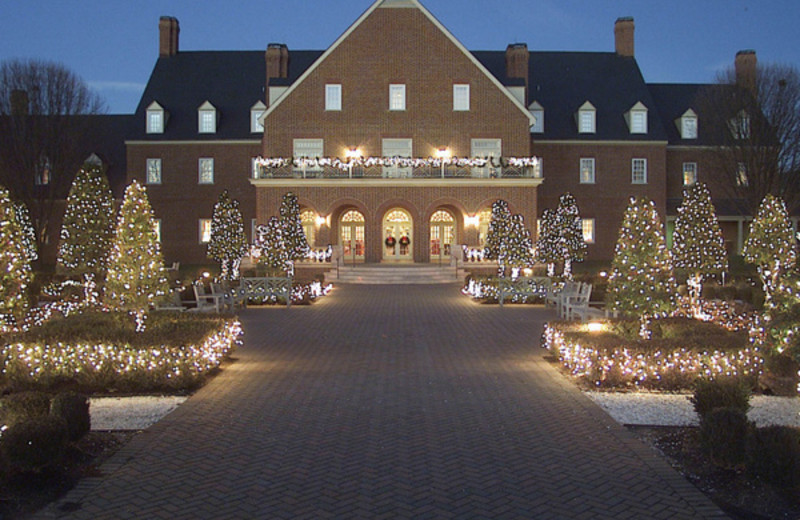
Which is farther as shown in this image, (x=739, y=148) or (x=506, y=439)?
(x=739, y=148)

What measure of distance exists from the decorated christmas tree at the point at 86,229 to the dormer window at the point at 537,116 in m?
25.5

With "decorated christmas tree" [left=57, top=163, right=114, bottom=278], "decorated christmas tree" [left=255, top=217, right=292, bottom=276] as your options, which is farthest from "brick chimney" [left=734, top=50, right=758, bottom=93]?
"decorated christmas tree" [left=57, top=163, right=114, bottom=278]

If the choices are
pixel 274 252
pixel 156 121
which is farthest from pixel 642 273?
pixel 156 121

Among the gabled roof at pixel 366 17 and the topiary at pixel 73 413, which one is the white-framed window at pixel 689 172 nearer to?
the gabled roof at pixel 366 17

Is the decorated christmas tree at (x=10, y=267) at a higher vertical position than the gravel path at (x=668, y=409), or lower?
higher

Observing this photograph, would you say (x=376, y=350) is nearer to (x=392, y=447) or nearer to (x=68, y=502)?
(x=392, y=447)

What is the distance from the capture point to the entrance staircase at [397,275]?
32803mm

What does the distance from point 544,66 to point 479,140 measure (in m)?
10.2

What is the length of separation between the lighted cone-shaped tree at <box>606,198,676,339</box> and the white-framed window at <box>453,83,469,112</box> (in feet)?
87.2

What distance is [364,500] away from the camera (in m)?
6.03

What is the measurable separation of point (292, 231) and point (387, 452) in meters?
21.1

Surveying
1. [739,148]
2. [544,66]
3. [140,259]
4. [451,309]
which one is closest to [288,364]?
[140,259]

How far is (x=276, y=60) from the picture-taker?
42.2 meters

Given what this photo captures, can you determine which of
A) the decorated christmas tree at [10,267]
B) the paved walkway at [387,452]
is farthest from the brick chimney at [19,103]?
the paved walkway at [387,452]
